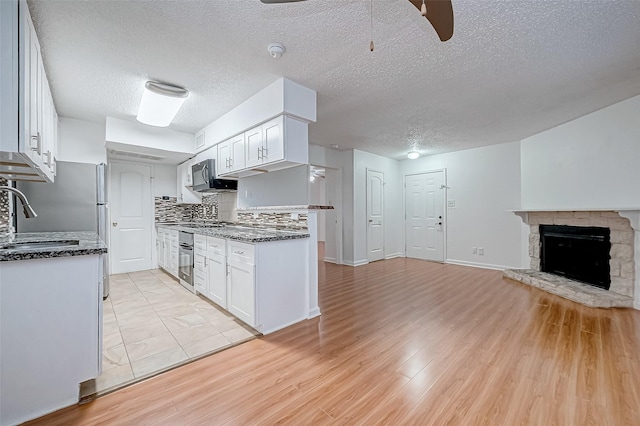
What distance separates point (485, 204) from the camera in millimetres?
5242

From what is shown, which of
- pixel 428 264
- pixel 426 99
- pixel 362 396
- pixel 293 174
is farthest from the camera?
pixel 428 264

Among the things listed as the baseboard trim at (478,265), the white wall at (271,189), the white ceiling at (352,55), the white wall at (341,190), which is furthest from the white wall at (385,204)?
the white ceiling at (352,55)

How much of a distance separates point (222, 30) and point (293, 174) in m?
2.75

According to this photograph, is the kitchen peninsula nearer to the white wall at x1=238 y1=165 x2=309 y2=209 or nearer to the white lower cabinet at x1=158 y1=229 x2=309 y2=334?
the white lower cabinet at x1=158 y1=229 x2=309 y2=334

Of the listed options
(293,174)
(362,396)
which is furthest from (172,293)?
(362,396)

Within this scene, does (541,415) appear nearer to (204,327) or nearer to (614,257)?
(204,327)

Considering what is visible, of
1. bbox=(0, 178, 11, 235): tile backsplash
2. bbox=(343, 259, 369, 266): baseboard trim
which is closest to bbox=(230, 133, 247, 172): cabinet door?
bbox=(0, 178, 11, 235): tile backsplash

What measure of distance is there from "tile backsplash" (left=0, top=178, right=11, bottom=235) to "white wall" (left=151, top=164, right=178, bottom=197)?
8.49 ft

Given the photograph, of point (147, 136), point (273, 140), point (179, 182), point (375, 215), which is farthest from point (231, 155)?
point (375, 215)

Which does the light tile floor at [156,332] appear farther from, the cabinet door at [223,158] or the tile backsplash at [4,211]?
the cabinet door at [223,158]

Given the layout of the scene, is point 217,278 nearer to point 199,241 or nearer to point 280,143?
point 199,241

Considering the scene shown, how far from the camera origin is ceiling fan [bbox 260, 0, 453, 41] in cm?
120

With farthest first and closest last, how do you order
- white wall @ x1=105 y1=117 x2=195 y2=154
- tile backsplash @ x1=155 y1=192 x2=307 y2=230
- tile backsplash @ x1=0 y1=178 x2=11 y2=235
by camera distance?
white wall @ x1=105 y1=117 x2=195 y2=154 → tile backsplash @ x1=155 y1=192 x2=307 y2=230 → tile backsplash @ x1=0 y1=178 x2=11 y2=235

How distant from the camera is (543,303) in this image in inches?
129
